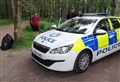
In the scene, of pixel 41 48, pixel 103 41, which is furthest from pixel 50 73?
pixel 103 41

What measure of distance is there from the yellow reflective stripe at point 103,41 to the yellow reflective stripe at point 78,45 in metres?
0.73

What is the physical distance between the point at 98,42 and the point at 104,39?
32cm

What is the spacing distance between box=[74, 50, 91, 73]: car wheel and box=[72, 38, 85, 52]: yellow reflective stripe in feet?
0.57

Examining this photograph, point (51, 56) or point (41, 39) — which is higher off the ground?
point (41, 39)

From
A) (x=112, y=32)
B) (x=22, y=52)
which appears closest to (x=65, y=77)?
(x=112, y=32)

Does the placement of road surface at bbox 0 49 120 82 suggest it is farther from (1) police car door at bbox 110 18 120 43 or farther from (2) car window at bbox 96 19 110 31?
(2) car window at bbox 96 19 110 31

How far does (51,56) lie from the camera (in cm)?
392

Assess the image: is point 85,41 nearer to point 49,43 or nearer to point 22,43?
point 49,43

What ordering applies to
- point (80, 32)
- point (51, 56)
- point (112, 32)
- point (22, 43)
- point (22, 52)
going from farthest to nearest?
point (22, 43)
point (22, 52)
point (112, 32)
point (80, 32)
point (51, 56)

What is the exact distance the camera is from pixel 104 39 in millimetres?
4797

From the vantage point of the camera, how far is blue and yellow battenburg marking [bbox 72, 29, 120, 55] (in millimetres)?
4098

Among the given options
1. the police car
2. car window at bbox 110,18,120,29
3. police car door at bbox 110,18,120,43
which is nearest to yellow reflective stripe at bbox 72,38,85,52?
the police car

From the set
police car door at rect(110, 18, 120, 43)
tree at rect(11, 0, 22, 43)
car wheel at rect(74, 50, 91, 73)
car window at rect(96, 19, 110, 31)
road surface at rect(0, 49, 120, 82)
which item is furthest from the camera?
tree at rect(11, 0, 22, 43)

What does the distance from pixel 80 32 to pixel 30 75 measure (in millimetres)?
1867
